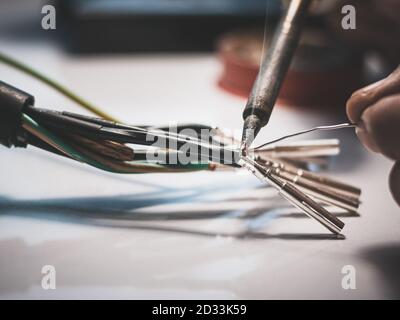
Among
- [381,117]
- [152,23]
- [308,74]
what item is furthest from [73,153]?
[152,23]

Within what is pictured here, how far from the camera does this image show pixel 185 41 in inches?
37.7

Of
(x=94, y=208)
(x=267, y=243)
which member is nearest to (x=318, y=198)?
(x=267, y=243)

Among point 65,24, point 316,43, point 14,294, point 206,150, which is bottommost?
point 14,294

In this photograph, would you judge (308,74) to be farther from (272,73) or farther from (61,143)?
(61,143)

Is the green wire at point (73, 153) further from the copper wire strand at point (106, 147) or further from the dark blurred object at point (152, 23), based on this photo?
the dark blurred object at point (152, 23)

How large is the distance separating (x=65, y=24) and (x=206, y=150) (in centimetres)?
72

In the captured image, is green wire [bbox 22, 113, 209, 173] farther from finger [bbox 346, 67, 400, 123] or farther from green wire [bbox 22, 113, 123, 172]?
finger [bbox 346, 67, 400, 123]

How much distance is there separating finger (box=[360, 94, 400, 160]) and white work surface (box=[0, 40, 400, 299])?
3.4 inches

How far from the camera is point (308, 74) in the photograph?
2.40 ft

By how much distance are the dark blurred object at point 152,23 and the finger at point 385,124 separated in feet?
2.01

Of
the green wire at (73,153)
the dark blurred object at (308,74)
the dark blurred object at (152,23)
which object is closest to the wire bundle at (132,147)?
the green wire at (73,153)

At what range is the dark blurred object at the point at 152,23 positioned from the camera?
0.92 m

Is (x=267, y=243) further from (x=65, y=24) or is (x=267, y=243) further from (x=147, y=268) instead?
(x=65, y=24)

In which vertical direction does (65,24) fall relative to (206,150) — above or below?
above
